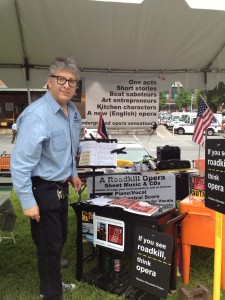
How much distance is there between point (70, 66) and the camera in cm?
270

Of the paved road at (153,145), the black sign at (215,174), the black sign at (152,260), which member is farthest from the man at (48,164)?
the paved road at (153,145)

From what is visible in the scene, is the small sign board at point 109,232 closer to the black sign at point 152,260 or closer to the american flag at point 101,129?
the black sign at point 152,260

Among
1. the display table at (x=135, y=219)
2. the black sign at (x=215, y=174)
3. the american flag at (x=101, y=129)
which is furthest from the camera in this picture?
the american flag at (x=101, y=129)

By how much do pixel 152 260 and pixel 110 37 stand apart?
3069 mm

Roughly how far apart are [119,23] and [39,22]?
0.98 m

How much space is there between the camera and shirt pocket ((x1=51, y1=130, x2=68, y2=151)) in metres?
2.67

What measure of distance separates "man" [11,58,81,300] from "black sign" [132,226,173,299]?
655 millimetres

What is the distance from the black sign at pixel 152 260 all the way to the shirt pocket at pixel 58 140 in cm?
92

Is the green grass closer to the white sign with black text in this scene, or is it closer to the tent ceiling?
the white sign with black text

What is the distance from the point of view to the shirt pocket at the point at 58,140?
2.67 metres

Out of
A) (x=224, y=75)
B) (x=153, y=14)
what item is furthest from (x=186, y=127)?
(x=153, y=14)

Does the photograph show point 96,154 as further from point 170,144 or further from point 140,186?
point 170,144

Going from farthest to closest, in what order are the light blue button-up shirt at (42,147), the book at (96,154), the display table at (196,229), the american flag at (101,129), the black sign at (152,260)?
the american flag at (101,129), the book at (96,154), the display table at (196,229), the black sign at (152,260), the light blue button-up shirt at (42,147)

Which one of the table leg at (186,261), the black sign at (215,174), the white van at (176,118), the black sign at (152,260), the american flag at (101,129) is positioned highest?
the white van at (176,118)
